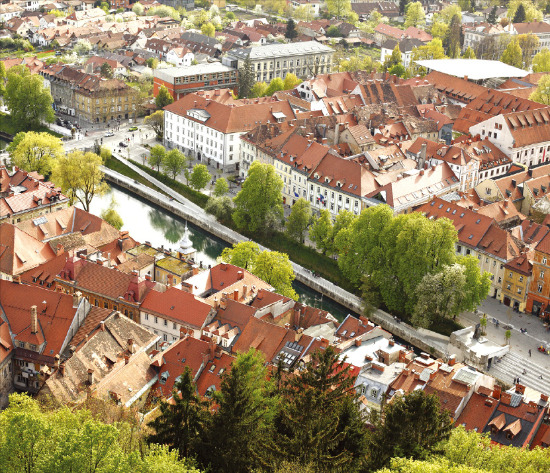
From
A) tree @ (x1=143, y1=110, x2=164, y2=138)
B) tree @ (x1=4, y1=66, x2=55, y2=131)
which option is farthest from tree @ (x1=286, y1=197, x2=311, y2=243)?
tree @ (x1=4, y1=66, x2=55, y2=131)

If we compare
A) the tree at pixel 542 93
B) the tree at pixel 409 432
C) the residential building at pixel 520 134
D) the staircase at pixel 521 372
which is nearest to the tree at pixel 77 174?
the staircase at pixel 521 372

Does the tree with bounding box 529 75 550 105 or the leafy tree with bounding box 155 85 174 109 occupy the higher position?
the tree with bounding box 529 75 550 105

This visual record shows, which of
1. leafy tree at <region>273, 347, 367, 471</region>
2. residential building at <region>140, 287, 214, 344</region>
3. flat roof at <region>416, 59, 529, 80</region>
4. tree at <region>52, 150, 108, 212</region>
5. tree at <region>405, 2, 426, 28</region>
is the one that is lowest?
tree at <region>405, 2, 426, 28</region>

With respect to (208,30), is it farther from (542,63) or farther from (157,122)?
(157,122)

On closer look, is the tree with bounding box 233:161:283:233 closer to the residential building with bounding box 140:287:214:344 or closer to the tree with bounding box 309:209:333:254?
the tree with bounding box 309:209:333:254

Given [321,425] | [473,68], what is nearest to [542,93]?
[473,68]

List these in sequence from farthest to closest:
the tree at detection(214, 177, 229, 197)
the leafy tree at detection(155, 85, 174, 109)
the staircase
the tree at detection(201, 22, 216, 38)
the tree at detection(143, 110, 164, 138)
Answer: the tree at detection(201, 22, 216, 38)
the leafy tree at detection(155, 85, 174, 109)
the tree at detection(143, 110, 164, 138)
the tree at detection(214, 177, 229, 197)
the staircase

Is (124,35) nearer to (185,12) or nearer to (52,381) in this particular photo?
(185,12)
